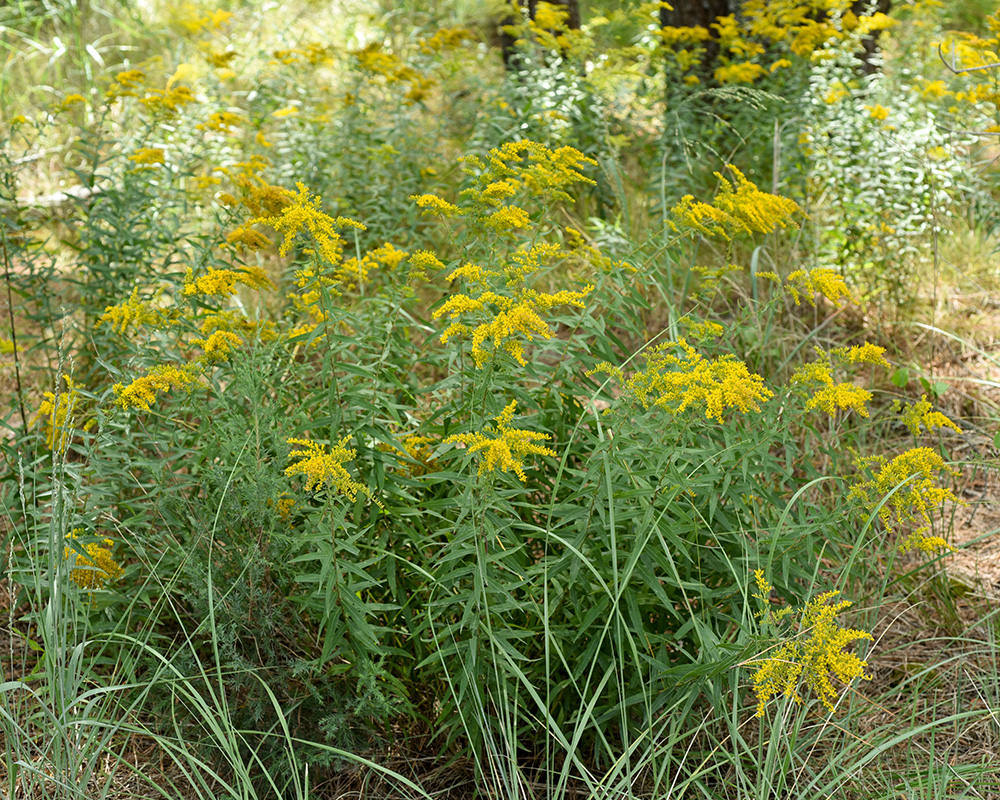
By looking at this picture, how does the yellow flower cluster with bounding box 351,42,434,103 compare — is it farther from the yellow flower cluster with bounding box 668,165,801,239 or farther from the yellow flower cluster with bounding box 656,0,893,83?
the yellow flower cluster with bounding box 668,165,801,239

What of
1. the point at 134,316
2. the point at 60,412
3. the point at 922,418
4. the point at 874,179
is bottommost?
the point at 874,179

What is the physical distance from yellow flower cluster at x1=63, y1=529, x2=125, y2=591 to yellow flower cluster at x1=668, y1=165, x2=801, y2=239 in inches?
64.9

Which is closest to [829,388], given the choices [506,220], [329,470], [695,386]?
[695,386]

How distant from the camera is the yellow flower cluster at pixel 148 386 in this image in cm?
195

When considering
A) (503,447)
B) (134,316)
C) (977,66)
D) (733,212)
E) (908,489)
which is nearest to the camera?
(503,447)

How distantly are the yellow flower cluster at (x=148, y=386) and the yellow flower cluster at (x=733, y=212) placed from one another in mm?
1298

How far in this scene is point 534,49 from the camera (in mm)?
5227

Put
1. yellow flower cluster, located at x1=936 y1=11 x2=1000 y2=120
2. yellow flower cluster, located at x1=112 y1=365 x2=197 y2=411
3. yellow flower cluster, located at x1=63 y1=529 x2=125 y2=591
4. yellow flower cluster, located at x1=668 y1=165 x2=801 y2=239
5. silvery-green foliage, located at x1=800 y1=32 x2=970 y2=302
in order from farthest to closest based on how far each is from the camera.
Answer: silvery-green foliage, located at x1=800 y1=32 x2=970 y2=302 < yellow flower cluster, located at x1=936 y1=11 x2=1000 y2=120 < yellow flower cluster, located at x1=668 y1=165 x2=801 y2=239 < yellow flower cluster, located at x1=63 y1=529 x2=125 y2=591 < yellow flower cluster, located at x1=112 y1=365 x2=197 y2=411

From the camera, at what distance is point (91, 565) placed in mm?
2094

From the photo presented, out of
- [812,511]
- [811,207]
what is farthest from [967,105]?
[812,511]

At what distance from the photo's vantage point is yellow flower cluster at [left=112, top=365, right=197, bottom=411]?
76.8 inches

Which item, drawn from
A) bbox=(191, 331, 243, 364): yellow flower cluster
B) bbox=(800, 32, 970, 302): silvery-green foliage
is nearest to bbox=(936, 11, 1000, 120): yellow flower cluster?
bbox=(800, 32, 970, 302): silvery-green foliage

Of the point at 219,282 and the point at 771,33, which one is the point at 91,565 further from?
the point at 771,33

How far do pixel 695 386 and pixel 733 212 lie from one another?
33.6 inches
